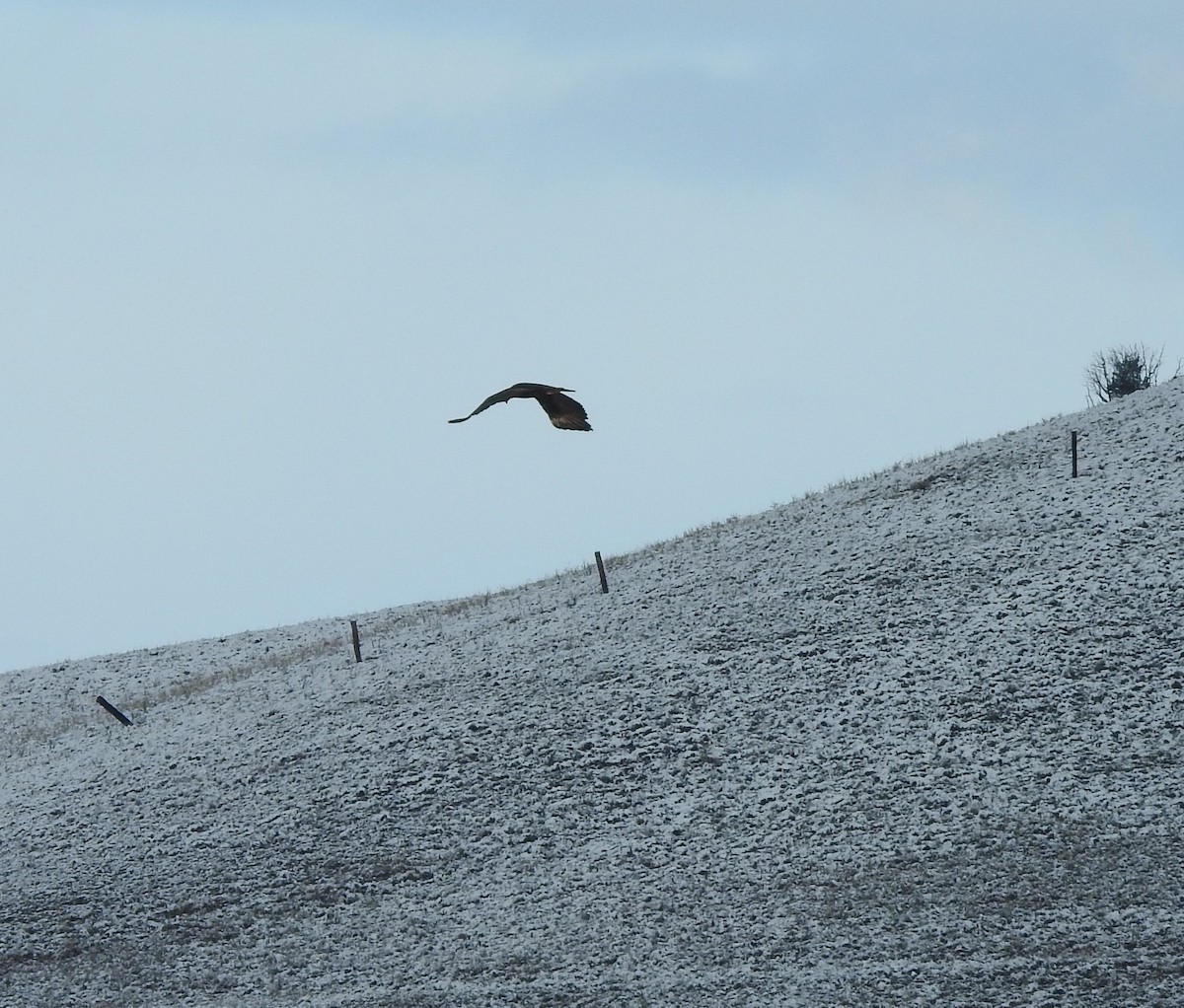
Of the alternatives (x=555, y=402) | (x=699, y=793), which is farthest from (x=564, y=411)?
(x=699, y=793)

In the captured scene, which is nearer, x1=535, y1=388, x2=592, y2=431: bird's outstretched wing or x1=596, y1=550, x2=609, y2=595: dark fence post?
x1=535, y1=388, x2=592, y2=431: bird's outstretched wing

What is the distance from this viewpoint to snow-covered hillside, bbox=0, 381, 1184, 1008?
16.8 meters

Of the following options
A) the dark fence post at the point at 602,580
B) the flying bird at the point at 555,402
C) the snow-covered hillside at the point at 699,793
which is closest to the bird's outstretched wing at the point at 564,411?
the flying bird at the point at 555,402

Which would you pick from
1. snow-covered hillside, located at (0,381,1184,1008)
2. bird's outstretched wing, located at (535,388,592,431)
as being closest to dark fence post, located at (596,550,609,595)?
snow-covered hillside, located at (0,381,1184,1008)

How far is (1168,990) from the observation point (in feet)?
46.6

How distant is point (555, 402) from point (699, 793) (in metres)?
11.5

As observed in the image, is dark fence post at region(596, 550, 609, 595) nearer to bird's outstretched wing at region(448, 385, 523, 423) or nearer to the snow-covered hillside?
the snow-covered hillside

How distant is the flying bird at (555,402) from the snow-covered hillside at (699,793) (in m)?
7.69

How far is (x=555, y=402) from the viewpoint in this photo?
12.2m

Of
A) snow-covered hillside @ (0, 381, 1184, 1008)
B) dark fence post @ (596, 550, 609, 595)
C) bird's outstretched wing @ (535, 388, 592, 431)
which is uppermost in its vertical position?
bird's outstretched wing @ (535, 388, 592, 431)

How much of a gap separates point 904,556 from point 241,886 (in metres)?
17.2

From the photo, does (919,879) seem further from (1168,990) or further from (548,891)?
(548,891)

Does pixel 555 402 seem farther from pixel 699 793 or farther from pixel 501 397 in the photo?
pixel 699 793

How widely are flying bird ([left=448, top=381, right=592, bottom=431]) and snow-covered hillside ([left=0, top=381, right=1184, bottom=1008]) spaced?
7692 mm
